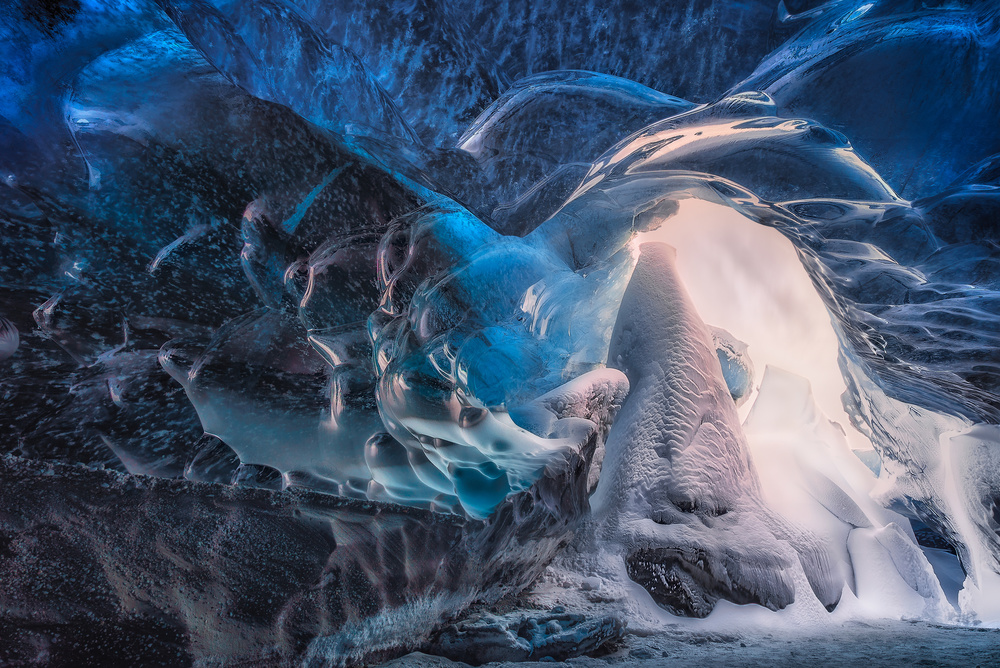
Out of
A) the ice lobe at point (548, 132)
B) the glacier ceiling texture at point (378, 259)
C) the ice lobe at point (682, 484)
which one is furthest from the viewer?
the ice lobe at point (682, 484)

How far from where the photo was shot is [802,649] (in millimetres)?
845

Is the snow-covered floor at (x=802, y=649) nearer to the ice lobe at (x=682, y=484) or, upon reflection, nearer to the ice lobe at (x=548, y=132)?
the ice lobe at (x=682, y=484)

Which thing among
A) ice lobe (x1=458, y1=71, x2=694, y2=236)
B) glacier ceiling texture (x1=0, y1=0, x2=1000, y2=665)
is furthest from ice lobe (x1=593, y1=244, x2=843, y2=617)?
ice lobe (x1=458, y1=71, x2=694, y2=236)

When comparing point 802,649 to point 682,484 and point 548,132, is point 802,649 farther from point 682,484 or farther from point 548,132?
point 548,132

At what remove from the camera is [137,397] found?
2.32ft

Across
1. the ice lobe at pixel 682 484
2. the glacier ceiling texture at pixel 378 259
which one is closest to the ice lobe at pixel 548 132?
the glacier ceiling texture at pixel 378 259

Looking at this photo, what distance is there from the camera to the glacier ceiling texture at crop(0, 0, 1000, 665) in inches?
24.9

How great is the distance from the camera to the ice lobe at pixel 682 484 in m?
0.98

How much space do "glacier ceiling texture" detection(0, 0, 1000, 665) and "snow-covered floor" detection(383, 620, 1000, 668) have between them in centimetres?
5

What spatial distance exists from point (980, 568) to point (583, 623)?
1.04 meters

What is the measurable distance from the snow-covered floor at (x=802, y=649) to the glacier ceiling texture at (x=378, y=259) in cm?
5

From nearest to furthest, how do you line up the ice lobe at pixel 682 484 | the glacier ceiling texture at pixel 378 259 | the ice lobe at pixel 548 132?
the glacier ceiling texture at pixel 378 259 < the ice lobe at pixel 548 132 < the ice lobe at pixel 682 484

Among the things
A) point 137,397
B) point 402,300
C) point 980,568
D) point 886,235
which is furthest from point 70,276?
point 980,568

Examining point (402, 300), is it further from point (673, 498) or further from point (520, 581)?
point (673, 498)
